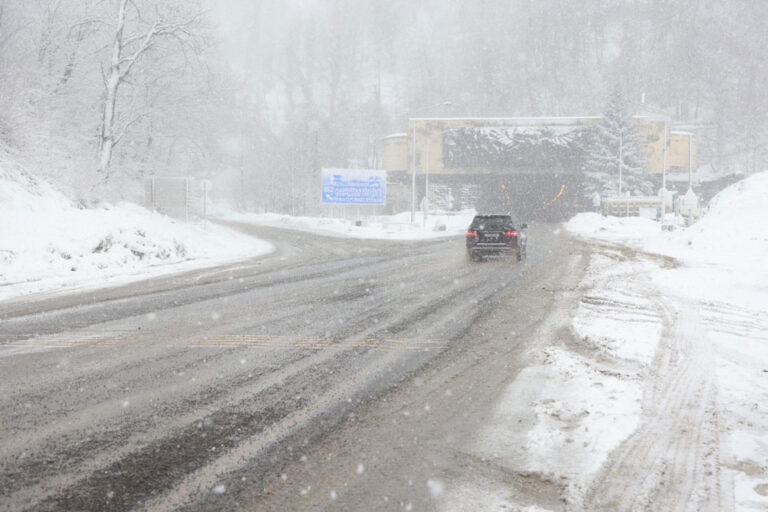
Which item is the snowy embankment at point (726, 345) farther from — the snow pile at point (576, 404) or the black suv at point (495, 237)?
the black suv at point (495, 237)

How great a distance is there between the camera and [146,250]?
696 inches

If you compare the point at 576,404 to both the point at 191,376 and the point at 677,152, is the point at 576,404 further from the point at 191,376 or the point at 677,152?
the point at 677,152

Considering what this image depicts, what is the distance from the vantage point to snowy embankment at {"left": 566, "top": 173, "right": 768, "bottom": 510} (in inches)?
136

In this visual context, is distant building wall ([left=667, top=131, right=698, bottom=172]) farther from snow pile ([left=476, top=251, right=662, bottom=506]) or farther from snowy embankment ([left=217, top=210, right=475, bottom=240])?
snow pile ([left=476, top=251, right=662, bottom=506])

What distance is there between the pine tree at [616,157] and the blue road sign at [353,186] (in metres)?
33.0

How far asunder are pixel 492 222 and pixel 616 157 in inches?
2053

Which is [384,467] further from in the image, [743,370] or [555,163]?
[555,163]

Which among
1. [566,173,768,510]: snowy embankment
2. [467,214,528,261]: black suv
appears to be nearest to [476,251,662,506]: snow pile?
[566,173,768,510]: snowy embankment

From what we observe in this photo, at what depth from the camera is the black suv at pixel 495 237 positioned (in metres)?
17.6

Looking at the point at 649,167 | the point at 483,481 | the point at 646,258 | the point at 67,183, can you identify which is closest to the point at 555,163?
the point at 649,167

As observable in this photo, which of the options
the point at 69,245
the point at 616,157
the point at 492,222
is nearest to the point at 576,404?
the point at 492,222

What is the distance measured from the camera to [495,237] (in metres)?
17.7

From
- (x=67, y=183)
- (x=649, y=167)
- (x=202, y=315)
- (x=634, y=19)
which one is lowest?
(x=202, y=315)

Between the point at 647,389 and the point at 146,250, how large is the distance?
16.3m
